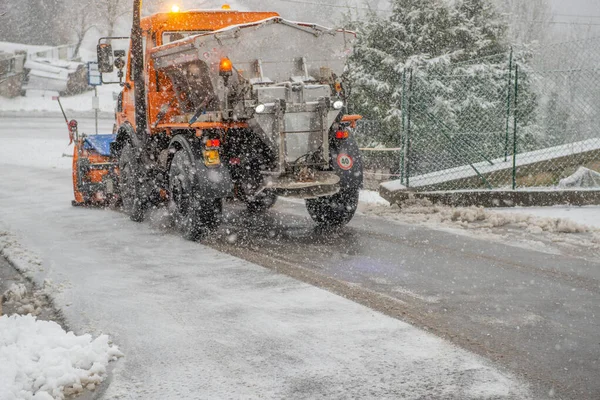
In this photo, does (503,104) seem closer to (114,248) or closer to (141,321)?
A: (114,248)

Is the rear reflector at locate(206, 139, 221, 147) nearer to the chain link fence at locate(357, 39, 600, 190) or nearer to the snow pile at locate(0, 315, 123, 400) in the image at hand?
the snow pile at locate(0, 315, 123, 400)

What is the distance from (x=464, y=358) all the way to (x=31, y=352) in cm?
276

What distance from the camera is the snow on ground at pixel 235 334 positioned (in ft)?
13.9

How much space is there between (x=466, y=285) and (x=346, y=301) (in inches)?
49.8

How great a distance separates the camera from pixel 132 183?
35.4ft

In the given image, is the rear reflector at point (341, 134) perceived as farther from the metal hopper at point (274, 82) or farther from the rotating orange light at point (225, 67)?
the rotating orange light at point (225, 67)

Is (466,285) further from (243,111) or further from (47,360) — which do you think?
(47,360)

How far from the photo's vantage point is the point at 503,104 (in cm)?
1664

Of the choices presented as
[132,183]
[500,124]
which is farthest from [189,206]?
[500,124]

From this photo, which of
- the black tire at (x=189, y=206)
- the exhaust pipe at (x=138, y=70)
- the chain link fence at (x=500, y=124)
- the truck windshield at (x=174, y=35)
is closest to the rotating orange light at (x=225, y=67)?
the black tire at (x=189, y=206)

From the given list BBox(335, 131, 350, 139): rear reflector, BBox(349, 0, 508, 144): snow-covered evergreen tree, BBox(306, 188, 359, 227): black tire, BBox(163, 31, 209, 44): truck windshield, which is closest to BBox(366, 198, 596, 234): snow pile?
BBox(306, 188, 359, 227): black tire

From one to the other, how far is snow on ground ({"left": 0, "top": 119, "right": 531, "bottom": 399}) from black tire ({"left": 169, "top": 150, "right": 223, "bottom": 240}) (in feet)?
1.25

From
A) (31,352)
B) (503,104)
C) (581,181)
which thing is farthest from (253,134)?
(503,104)

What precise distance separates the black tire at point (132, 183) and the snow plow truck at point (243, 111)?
53 centimetres
